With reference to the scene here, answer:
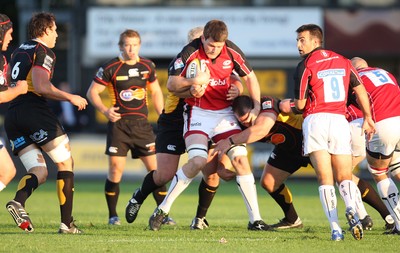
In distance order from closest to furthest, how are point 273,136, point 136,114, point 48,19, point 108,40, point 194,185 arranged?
point 48,19, point 273,136, point 136,114, point 194,185, point 108,40

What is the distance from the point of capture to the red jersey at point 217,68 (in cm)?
1060

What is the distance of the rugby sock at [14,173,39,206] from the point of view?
10.1 meters

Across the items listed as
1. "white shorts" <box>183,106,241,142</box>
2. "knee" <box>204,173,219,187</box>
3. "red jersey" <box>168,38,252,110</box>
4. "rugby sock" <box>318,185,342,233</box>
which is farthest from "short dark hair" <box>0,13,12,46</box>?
"rugby sock" <box>318,185,342,233</box>

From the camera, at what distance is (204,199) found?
1141 centimetres

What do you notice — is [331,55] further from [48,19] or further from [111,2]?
[111,2]

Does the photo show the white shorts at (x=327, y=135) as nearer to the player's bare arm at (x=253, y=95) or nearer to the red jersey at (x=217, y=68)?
the player's bare arm at (x=253, y=95)

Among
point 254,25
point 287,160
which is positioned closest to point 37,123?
point 287,160

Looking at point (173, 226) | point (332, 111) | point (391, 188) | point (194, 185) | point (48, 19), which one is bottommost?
point (194, 185)

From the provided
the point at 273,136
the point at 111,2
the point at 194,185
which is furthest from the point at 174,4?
the point at 273,136

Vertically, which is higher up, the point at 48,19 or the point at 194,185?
the point at 48,19

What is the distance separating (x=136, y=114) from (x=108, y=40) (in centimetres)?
1280

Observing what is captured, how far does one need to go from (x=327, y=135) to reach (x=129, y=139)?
378cm

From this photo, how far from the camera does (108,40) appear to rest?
25.3 meters

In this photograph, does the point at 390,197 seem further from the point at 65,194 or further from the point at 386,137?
the point at 65,194
